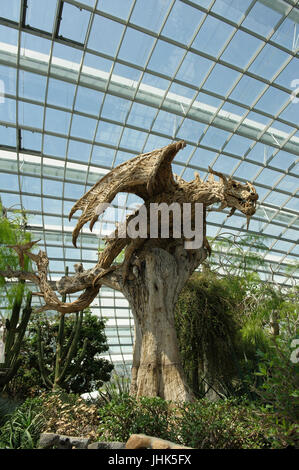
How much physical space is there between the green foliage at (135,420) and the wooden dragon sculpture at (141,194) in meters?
2.94

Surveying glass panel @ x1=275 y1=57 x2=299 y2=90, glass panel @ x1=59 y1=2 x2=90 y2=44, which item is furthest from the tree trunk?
glass panel @ x1=275 y1=57 x2=299 y2=90

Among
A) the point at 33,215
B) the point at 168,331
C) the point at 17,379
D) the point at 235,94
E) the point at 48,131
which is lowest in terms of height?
the point at 17,379

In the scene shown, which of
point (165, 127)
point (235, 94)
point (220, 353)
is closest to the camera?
point (220, 353)

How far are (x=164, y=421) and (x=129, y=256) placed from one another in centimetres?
354

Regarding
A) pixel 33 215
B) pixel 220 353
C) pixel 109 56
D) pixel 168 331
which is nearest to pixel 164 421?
pixel 168 331

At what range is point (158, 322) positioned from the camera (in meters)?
6.69

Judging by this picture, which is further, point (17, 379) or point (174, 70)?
point (174, 70)

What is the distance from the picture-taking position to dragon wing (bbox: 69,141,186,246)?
22.2 ft

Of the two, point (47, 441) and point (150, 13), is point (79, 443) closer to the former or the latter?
point (47, 441)

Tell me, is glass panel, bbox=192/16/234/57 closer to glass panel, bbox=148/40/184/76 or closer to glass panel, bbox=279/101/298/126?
glass panel, bbox=148/40/184/76

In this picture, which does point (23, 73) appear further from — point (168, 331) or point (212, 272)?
point (168, 331)

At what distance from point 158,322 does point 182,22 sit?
11.0 metres

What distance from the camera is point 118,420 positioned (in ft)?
15.4

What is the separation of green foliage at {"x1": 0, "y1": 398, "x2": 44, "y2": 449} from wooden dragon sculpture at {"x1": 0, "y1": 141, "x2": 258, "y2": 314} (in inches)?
103
